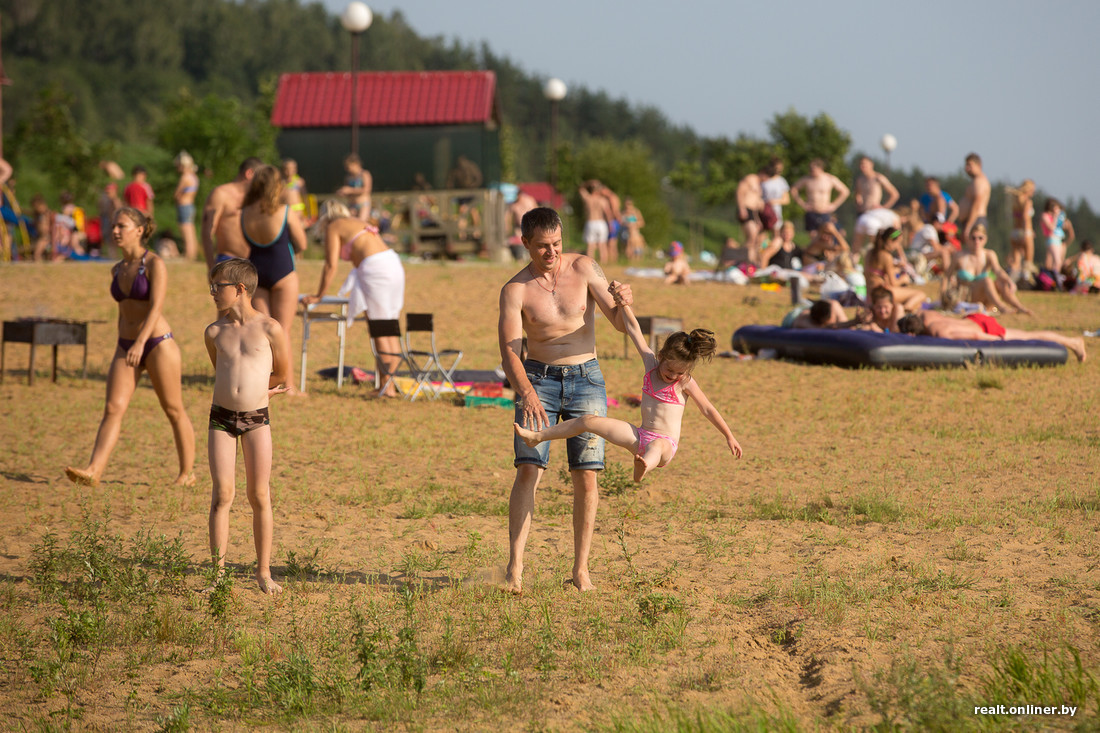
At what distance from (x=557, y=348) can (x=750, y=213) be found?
52.0 feet

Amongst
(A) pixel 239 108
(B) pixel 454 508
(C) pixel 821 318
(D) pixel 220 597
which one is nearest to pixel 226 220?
(B) pixel 454 508

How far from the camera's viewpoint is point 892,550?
18.3 feet

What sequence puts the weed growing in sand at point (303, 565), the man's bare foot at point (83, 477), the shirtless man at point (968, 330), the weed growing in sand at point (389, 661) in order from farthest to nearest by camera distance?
the shirtless man at point (968, 330), the man's bare foot at point (83, 477), the weed growing in sand at point (303, 565), the weed growing in sand at point (389, 661)

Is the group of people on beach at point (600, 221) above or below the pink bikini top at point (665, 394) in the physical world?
above

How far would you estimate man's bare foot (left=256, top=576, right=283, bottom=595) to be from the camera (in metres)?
4.94

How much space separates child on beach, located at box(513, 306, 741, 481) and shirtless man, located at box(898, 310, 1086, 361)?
827 cm

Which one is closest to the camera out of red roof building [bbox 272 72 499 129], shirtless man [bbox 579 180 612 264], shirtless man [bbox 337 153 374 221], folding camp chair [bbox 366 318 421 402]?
folding camp chair [bbox 366 318 421 402]

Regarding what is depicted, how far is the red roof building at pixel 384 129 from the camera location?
23406 mm

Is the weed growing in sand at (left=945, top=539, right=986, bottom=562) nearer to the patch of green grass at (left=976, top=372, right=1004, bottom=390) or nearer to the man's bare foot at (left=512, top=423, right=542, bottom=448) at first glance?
the man's bare foot at (left=512, top=423, right=542, bottom=448)

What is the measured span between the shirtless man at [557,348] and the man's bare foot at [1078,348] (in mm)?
9132

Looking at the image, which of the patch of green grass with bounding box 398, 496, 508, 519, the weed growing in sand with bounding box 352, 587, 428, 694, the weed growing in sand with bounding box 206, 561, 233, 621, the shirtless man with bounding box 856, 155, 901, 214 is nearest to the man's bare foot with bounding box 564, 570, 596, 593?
the weed growing in sand with bounding box 352, 587, 428, 694

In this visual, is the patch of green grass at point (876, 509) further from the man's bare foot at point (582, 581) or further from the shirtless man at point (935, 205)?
the shirtless man at point (935, 205)

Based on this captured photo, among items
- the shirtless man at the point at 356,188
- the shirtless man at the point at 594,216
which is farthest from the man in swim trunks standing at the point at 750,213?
the shirtless man at the point at 356,188

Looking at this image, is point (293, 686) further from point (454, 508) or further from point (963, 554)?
point (963, 554)
